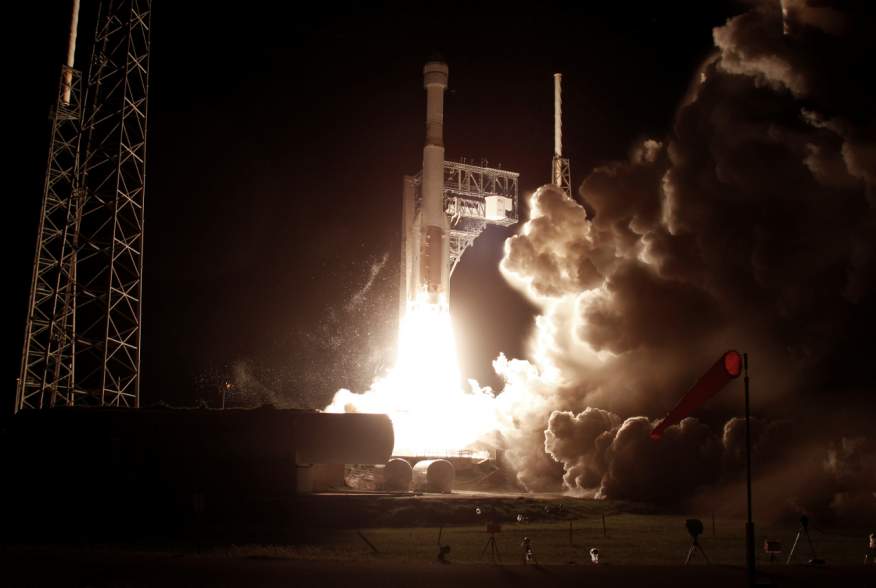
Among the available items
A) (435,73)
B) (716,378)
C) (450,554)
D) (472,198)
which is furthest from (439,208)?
(716,378)

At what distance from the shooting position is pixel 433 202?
69062mm

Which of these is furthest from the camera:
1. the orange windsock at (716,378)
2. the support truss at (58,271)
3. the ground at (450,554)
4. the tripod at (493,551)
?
the support truss at (58,271)

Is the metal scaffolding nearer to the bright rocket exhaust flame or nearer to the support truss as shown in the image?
the bright rocket exhaust flame

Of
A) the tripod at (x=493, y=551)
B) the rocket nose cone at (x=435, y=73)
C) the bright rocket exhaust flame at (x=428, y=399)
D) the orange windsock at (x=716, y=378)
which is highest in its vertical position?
the rocket nose cone at (x=435, y=73)

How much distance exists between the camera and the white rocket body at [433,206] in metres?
68.4

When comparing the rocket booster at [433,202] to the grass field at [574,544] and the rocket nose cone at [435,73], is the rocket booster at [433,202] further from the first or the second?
the grass field at [574,544]

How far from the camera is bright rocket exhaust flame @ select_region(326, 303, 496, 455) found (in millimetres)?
69438

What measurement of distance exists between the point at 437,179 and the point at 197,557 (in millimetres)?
43137

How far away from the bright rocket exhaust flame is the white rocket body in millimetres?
1334

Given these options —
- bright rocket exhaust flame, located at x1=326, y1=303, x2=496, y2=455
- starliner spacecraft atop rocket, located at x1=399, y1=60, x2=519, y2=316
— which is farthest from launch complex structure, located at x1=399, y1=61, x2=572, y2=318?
bright rocket exhaust flame, located at x1=326, y1=303, x2=496, y2=455

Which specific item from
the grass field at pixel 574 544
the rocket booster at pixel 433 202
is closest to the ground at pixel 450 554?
the grass field at pixel 574 544

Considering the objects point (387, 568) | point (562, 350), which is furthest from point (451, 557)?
point (562, 350)

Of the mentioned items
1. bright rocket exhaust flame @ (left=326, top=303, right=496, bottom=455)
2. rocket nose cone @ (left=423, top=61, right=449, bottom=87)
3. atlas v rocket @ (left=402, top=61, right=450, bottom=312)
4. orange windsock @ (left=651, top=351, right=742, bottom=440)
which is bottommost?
orange windsock @ (left=651, top=351, right=742, bottom=440)

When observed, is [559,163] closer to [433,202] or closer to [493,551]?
[433,202]
